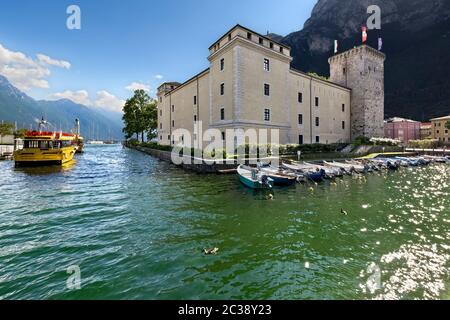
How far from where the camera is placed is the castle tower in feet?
152

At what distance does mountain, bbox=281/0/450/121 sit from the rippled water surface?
122502mm

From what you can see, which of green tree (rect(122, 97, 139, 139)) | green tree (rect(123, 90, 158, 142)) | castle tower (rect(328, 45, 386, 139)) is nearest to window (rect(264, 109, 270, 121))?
castle tower (rect(328, 45, 386, 139))

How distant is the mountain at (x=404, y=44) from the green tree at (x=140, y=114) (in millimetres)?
101752

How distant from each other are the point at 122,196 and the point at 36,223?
4.80 metres

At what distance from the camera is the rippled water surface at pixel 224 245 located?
5246mm

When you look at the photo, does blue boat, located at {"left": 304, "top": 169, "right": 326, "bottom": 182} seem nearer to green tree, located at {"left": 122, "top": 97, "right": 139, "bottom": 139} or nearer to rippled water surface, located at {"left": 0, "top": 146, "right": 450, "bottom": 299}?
rippled water surface, located at {"left": 0, "top": 146, "right": 450, "bottom": 299}

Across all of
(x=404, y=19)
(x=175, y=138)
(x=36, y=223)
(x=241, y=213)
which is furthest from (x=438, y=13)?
(x=36, y=223)

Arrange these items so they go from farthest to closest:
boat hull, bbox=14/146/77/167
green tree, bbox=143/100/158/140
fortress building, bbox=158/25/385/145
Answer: green tree, bbox=143/100/158/140 → fortress building, bbox=158/25/385/145 → boat hull, bbox=14/146/77/167

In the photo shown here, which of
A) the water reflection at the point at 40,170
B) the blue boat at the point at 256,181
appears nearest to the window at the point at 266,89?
the blue boat at the point at 256,181

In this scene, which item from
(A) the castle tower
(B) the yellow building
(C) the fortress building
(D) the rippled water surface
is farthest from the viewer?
(B) the yellow building

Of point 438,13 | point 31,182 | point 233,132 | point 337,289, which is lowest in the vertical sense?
point 337,289
